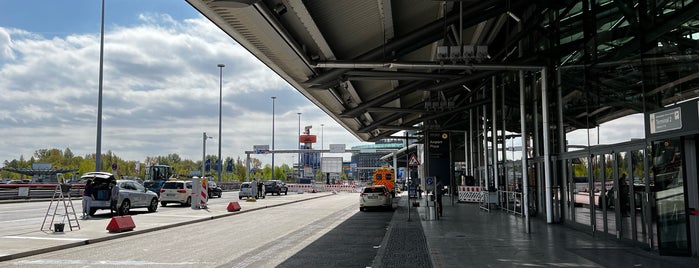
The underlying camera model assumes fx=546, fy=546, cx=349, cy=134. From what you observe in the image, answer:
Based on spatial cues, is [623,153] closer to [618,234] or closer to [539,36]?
[618,234]

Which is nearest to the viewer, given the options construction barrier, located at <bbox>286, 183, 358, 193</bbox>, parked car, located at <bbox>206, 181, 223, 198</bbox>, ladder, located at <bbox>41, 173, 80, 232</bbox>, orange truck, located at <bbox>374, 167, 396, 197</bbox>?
ladder, located at <bbox>41, 173, 80, 232</bbox>

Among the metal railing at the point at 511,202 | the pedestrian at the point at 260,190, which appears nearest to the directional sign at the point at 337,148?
the pedestrian at the point at 260,190

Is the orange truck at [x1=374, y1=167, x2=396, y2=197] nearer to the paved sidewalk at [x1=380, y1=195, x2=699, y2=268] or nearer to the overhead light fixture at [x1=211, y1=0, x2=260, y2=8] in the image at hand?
the paved sidewalk at [x1=380, y1=195, x2=699, y2=268]

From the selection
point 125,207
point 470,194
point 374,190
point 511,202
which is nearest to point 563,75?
point 511,202

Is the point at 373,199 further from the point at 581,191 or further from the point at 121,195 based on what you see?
the point at 581,191

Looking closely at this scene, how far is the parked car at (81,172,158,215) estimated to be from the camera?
22344 mm

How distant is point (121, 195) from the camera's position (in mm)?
23734

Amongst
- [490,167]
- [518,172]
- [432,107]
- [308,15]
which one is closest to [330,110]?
[432,107]

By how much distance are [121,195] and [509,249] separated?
1792cm

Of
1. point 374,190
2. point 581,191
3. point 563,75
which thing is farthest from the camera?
point 374,190

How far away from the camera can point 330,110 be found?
3338cm

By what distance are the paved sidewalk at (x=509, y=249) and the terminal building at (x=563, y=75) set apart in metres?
0.65

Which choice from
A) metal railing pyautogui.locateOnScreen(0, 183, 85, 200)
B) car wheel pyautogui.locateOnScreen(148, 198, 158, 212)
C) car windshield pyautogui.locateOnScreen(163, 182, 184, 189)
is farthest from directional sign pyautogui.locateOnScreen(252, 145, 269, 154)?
car wheel pyautogui.locateOnScreen(148, 198, 158, 212)

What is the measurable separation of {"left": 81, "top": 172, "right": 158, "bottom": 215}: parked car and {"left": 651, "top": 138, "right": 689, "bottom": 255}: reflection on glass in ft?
63.6
